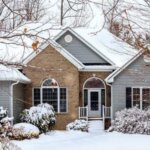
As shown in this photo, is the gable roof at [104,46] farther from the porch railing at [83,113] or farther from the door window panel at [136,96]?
the porch railing at [83,113]

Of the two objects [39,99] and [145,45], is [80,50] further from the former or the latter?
[145,45]

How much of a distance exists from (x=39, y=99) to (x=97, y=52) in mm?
4656

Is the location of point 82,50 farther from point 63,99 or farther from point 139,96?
point 139,96

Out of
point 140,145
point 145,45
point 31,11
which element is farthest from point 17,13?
point 140,145

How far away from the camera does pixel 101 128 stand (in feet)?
94.4

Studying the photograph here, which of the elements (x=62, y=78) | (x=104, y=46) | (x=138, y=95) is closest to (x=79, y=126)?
(x=62, y=78)

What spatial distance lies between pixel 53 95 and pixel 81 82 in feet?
6.81

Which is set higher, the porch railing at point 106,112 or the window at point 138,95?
the window at point 138,95

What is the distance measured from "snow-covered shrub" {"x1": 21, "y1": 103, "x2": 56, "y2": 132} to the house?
37.4 inches

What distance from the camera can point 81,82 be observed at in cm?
2995

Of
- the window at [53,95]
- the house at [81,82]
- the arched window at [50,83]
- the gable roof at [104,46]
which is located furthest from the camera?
the gable roof at [104,46]

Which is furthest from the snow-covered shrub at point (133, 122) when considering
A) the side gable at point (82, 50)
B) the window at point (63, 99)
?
the side gable at point (82, 50)

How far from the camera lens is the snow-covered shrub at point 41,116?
26.2 m

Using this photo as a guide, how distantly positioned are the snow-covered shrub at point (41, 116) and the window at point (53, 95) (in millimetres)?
1263
